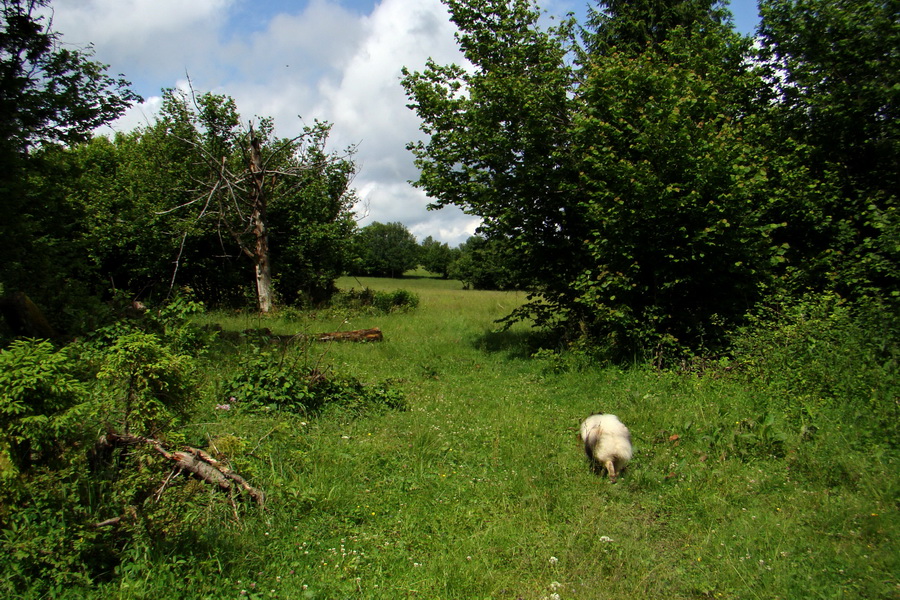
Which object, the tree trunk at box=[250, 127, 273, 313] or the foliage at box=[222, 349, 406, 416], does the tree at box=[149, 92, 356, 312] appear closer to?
the tree trunk at box=[250, 127, 273, 313]

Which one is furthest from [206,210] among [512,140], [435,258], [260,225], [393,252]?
[435,258]

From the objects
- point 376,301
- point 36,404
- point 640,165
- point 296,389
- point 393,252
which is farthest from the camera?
point 393,252

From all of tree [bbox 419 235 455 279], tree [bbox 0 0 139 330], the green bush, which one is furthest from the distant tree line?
tree [bbox 419 235 455 279]

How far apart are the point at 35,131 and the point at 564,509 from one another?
33.1ft

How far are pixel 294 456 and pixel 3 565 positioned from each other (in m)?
2.49

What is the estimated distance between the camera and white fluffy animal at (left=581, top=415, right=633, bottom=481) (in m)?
5.41

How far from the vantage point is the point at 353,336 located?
1298 centimetres

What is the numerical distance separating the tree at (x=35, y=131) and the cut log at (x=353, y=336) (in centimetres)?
517

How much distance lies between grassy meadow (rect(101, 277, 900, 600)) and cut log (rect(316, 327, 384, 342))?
5565mm

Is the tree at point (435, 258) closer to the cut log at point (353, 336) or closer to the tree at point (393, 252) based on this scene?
the tree at point (393, 252)

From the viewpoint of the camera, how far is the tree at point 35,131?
25.3 feet

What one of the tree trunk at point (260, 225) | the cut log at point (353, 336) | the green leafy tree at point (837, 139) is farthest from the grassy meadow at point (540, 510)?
the tree trunk at point (260, 225)

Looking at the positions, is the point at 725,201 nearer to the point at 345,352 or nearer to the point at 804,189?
the point at 804,189

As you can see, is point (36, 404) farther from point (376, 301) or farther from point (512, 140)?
point (376, 301)
